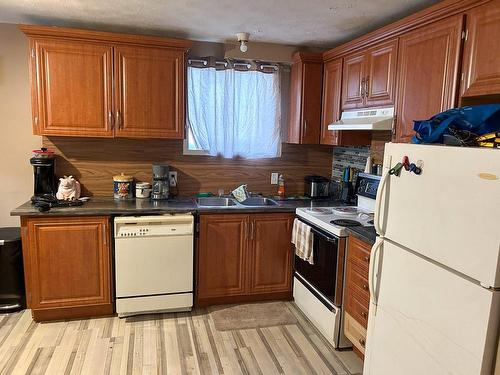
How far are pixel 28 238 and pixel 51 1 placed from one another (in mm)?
1647

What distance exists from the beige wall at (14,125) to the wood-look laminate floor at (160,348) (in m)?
1.01

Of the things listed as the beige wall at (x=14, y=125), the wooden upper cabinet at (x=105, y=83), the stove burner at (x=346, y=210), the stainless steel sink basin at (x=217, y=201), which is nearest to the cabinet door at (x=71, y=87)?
the wooden upper cabinet at (x=105, y=83)

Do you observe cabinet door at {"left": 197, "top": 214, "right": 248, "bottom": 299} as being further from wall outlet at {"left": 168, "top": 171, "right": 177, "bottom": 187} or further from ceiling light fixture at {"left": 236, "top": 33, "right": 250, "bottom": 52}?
ceiling light fixture at {"left": 236, "top": 33, "right": 250, "bottom": 52}

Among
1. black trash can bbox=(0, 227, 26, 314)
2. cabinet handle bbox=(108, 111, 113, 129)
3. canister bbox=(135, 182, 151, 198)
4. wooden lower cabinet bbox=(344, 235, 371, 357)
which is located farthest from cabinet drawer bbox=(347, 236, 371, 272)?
black trash can bbox=(0, 227, 26, 314)

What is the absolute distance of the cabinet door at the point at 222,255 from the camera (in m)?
3.13

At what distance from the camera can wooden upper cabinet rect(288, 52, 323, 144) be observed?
3.48 metres

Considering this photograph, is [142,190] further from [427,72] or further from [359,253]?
[427,72]

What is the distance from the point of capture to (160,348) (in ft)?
8.70

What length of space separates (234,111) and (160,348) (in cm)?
210

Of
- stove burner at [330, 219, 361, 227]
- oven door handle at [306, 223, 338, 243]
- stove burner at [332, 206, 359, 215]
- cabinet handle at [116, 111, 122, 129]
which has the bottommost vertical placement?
oven door handle at [306, 223, 338, 243]

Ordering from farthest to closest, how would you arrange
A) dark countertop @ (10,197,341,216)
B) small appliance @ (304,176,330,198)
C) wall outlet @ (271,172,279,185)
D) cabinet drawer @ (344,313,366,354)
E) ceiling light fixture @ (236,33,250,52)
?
wall outlet @ (271,172,279,185) < small appliance @ (304,176,330,198) < ceiling light fixture @ (236,33,250,52) < dark countertop @ (10,197,341,216) < cabinet drawer @ (344,313,366,354)

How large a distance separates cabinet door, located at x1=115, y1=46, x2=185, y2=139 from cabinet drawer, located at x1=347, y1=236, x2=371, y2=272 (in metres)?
1.69

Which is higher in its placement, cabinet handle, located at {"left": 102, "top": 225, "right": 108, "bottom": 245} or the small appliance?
the small appliance

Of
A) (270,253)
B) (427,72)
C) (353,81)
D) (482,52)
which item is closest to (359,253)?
(270,253)
